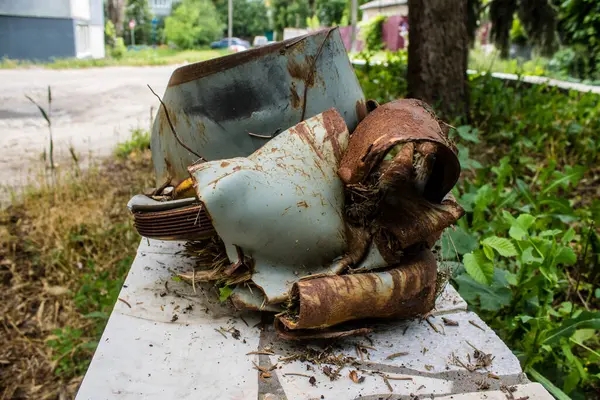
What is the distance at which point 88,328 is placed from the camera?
255cm

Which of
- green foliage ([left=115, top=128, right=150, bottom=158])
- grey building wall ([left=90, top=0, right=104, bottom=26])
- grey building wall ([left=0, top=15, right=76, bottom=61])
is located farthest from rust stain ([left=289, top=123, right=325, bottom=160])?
grey building wall ([left=90, top=0, right=104, bottom=26])

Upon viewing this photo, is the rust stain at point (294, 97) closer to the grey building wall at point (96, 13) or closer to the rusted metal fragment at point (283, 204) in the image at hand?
the rusted metal fragment at point (283, 204)

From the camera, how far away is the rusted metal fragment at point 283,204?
145cm

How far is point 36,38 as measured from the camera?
1564 centimetres

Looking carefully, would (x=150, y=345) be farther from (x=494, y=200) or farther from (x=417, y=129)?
(x=494, y=200)

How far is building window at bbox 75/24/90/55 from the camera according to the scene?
59.6 ft

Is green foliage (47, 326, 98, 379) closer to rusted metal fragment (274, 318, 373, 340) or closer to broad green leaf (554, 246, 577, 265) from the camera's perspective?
rusted metal fragment (274, 318, 373, 340)

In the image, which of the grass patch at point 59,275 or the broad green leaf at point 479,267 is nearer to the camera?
the broad green leaf at point 479,267

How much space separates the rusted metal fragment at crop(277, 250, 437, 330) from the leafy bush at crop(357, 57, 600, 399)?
0.25 m

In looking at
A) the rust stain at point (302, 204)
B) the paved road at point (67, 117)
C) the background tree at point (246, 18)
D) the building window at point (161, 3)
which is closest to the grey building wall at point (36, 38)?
the paved road at point (67, 117)

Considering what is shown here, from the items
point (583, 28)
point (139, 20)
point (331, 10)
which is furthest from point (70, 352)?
point (331, 10)

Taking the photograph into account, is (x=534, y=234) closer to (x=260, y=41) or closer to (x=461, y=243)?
(x=461, y=243)

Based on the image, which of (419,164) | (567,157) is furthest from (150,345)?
(567,157)

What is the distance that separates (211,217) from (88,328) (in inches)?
57.7
